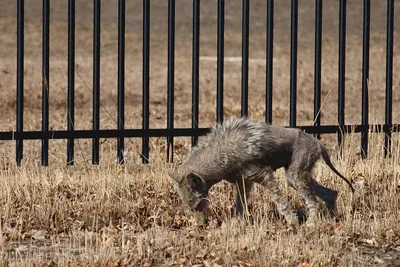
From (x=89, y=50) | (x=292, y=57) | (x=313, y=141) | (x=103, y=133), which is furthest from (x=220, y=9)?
(x=89, y=50)

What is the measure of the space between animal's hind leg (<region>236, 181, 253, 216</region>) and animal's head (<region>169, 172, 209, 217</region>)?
0.32 metres

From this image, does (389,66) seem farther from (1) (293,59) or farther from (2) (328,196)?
(2) (328,196)

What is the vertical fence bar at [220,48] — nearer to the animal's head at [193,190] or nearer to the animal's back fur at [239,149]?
the animal's back fur at [239,149]

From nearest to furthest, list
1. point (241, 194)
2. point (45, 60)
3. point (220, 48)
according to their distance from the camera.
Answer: point (241, 194) → point (45, 60) → point (220, 48)

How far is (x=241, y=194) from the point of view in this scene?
7664 mm

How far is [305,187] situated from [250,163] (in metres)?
0.49

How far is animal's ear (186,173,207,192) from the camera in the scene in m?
7.31

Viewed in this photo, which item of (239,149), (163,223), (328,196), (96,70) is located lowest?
(163,223)

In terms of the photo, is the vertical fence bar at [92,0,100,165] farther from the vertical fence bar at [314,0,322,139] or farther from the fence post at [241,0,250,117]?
the vertical fence bar at [314,0,322,139]

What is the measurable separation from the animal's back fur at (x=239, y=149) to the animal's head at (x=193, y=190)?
12 centimetres

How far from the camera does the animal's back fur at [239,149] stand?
7426mm

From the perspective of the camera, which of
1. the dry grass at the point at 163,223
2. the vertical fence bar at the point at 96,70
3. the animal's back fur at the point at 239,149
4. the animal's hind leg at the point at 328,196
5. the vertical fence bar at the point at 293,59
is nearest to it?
the dry grass at the point at 163,223

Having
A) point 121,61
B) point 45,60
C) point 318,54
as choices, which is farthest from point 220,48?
point 45,60

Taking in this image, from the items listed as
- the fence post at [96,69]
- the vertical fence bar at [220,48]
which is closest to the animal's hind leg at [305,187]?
the vertical fence bar at [220,48]
